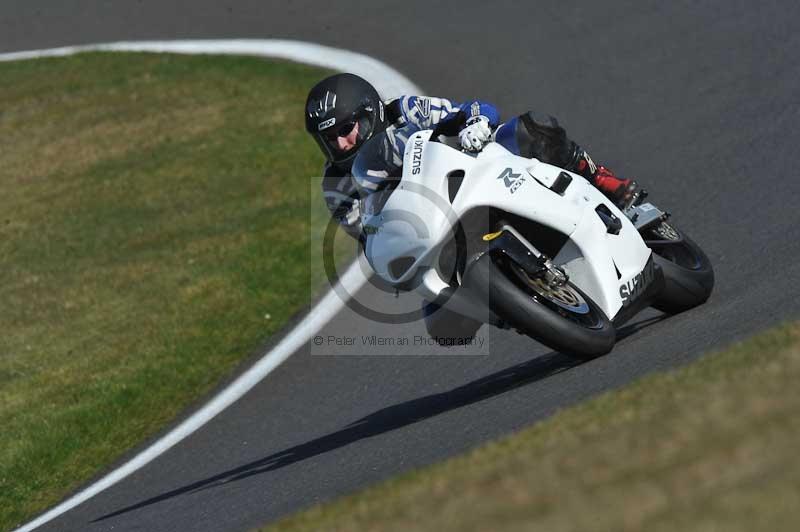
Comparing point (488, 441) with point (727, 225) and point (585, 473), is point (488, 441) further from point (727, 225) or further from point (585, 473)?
point (727, 225)

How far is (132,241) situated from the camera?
12547 mm

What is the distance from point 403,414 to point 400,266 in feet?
3.68

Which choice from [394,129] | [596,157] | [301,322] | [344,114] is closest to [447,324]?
[394,129]

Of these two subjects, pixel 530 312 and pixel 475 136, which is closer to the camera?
pixel 530 312

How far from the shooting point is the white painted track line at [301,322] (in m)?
8.18

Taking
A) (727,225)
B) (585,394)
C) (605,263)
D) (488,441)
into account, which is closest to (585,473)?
(488,441)

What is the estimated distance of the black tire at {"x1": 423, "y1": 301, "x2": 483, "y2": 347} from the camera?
6.96 m

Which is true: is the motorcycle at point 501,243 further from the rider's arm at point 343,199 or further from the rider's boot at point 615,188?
the rider's boot at point 615,188

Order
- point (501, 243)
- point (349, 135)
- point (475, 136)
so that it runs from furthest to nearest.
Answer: point (349, 135), point (475, 136), point (501, 243)

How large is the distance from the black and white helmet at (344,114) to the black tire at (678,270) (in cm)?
171

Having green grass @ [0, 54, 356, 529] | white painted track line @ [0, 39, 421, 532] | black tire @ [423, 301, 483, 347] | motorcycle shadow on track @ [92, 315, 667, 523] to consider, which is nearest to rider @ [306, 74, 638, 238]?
black tire @ [423, 301, 483, 347]

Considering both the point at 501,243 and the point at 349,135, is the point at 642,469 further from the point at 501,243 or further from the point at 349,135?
the point at 349,135

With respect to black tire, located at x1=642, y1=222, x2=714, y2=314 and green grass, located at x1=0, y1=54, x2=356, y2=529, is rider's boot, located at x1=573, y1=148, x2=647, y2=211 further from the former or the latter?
green grass, located at x1=0, y1=54, x2=356, y2=529

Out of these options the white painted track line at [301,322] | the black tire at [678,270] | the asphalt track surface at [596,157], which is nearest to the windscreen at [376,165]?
the asphalt track surface at [596,157]
